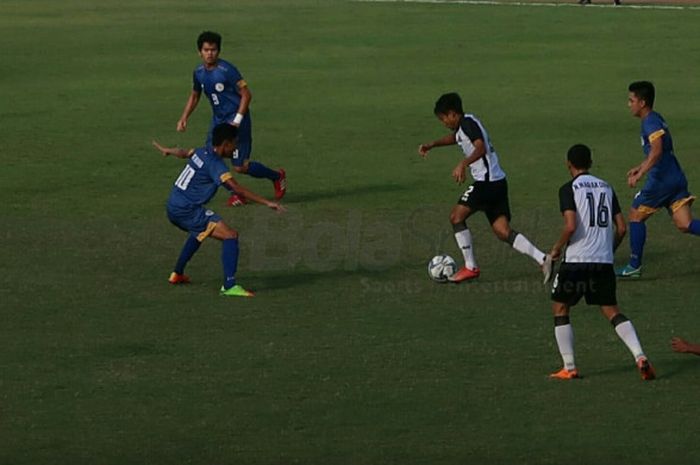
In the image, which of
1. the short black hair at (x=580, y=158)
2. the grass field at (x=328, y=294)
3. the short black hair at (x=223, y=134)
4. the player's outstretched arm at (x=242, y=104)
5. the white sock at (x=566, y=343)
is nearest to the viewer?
the grass field at (x=328, y=294)

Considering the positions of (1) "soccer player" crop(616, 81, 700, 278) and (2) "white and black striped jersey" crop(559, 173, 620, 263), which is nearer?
(2) "white and black striped jersey" crop(559, 173, 620, 263)

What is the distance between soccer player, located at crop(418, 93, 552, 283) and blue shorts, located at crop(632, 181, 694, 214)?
1.29 m

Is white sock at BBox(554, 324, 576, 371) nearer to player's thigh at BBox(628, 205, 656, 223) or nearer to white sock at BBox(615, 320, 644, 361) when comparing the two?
white sock at BBox(615, 320, 644, 361)

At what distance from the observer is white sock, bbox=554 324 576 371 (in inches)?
544

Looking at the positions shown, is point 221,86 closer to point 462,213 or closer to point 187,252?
point 187,252

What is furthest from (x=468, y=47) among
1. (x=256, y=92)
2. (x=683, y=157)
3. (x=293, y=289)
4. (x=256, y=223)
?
(x=293, y=289)

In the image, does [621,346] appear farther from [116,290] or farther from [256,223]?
[256,223]

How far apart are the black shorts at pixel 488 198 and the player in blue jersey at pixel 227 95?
5.24m

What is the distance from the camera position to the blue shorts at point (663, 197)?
58.9 feet

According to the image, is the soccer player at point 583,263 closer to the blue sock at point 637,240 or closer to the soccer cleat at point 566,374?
the soccer cleat at point 566,374

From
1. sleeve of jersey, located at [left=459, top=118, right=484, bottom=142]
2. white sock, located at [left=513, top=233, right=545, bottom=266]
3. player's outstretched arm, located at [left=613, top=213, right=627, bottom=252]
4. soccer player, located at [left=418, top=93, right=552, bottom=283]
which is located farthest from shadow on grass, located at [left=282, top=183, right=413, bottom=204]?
player's outstretched arm, located at [left=613, top=213, right=627, bottom=252]

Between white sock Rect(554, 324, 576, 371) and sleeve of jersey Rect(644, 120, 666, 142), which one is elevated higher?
sleeve of jersey Rect(644, 120, 666, 142)

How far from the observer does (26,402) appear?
43.9 ft

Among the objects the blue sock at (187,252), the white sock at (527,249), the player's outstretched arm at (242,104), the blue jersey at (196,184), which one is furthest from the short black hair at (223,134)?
the player's outstretched arm at (242,104)
